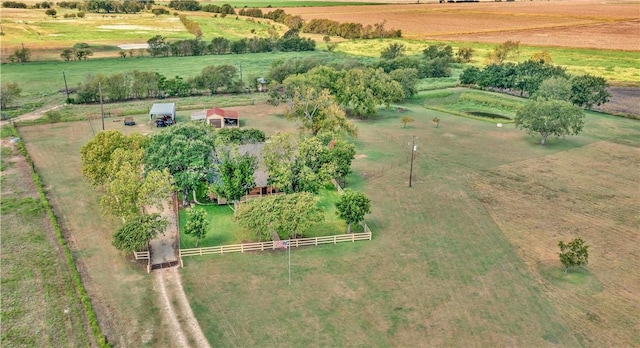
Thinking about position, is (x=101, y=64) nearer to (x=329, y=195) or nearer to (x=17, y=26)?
(x=17, y=26)

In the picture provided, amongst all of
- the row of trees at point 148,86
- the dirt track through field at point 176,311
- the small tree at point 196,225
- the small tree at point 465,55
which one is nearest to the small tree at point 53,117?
the row of trees at point 148,86

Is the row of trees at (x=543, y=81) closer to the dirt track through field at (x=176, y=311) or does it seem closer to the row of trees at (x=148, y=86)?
the row of trees at (x=148, y=86)

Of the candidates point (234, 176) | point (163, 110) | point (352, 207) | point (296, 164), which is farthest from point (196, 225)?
point (163, 110)

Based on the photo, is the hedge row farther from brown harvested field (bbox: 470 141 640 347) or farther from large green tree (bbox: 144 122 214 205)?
brown harvested field (bbox: 470 141 640 347)

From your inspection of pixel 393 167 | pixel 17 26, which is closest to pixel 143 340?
pixel 393 167

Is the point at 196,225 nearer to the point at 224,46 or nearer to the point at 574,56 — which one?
the point at 224,46
